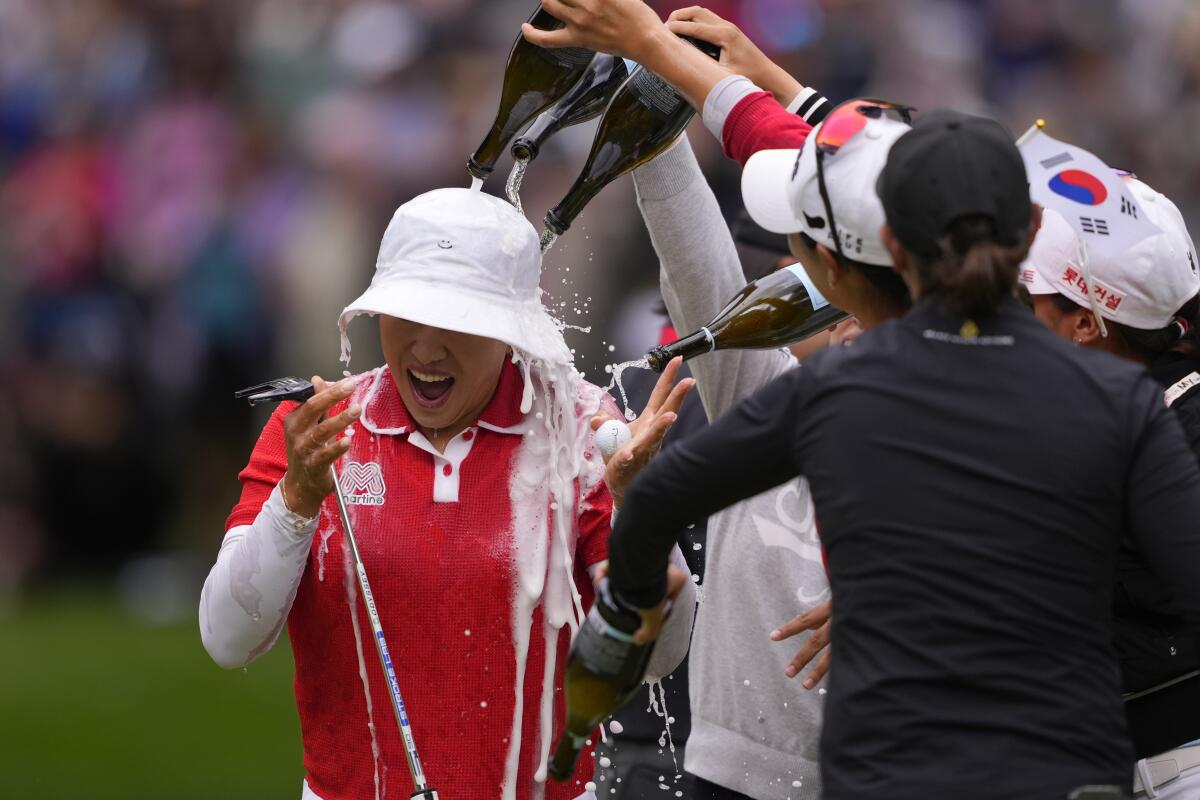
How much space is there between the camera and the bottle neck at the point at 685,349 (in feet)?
11.6

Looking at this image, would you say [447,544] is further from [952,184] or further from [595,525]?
[952,184]

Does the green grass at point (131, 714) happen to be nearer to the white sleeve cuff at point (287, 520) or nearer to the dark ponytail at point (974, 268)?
the white sleeve cuff at point (287, 520)

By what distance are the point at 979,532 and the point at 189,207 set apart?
8.42m

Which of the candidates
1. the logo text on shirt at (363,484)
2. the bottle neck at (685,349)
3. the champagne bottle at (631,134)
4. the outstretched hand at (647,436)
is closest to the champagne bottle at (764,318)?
the bottle neck at (685,349)

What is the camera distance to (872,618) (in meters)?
2.56

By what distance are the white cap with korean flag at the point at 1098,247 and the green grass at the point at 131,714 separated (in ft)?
15.7

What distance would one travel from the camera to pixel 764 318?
367cm

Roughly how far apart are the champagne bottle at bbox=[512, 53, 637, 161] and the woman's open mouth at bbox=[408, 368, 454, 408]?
0.48 metres

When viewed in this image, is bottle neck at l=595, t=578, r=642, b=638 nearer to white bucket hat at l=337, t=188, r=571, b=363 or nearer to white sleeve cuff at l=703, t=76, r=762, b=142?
white bucket hat at l=337, t=188, r=571, b=363

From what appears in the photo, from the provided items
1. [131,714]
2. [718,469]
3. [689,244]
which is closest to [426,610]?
[689,244]

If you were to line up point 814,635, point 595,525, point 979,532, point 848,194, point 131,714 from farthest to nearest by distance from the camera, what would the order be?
1. point 131,714
2. point 595,525
3. point 814,635
4. point 848,194
5. point 979,532

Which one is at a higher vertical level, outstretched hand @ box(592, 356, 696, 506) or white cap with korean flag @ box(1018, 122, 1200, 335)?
white cap with korean flag @ box(1018, 122, 1200, 335)

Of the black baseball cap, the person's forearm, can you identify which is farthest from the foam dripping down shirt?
the person's forearm

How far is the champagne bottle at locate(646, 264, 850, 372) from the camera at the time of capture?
3.61 m
